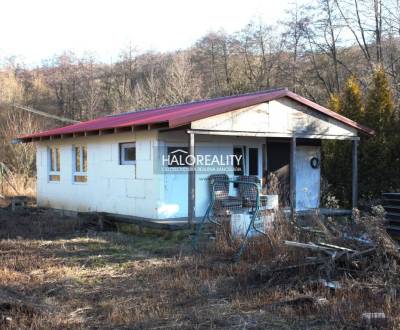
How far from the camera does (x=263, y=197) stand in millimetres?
11867

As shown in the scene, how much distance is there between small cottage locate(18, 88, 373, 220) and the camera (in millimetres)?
12664

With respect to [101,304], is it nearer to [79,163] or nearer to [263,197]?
[263,197]

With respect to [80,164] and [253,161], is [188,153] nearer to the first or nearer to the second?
[253,161]

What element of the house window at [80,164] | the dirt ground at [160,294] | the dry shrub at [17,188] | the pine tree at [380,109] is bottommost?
the dirt ground at [160,294]

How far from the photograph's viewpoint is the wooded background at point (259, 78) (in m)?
17.5

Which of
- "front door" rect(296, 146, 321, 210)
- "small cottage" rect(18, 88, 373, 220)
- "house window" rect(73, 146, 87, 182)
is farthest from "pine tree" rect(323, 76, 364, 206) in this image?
"house window" rect(73, 146, 87, 182)

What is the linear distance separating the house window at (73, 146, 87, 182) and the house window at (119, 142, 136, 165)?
2.12 metres

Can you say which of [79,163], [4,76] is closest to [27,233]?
[79,163]

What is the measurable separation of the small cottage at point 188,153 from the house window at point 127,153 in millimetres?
28

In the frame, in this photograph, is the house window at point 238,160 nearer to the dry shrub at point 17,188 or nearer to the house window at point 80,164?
the house window at point 80,164

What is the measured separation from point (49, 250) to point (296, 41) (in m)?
27.6

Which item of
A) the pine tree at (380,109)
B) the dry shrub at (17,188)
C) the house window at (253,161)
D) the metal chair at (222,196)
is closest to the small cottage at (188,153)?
the house window at (253,161)

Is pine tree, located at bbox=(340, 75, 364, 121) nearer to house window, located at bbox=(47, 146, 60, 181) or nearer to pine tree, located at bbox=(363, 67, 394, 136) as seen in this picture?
pine tree, located at bbox=(363, 67, 394, 136)

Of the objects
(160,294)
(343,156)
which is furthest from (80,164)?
(160,294)
